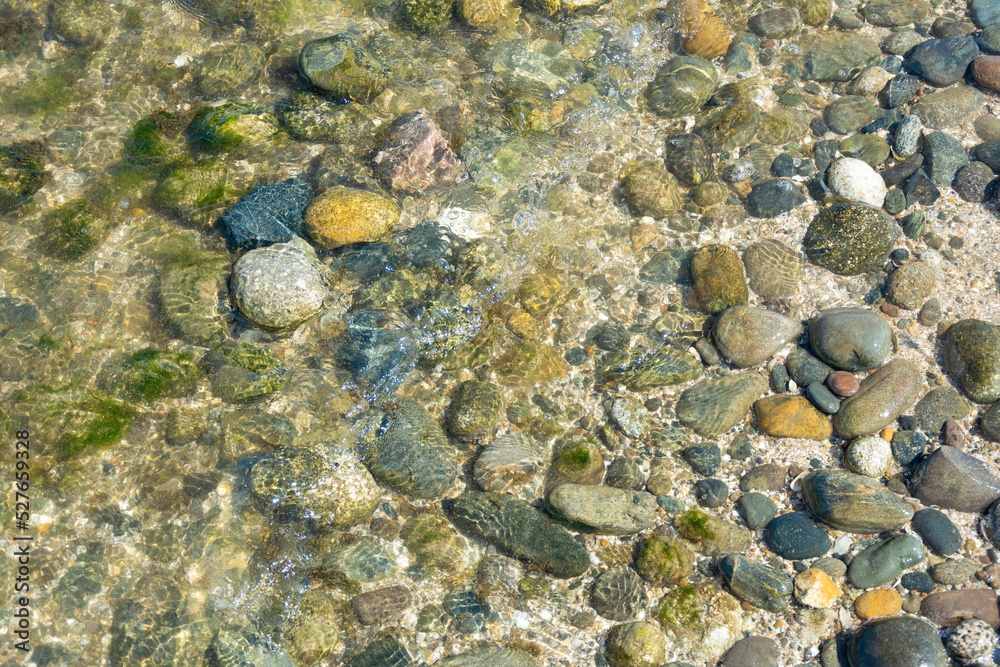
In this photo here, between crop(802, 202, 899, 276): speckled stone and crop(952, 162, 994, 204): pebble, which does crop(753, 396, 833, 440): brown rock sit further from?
crop(952, 162, 994, 204): pebble

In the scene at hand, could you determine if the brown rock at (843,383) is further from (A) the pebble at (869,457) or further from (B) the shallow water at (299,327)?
(B) the shallow water at (299,327)

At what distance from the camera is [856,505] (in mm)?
4164

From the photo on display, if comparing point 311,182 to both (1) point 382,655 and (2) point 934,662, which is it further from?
(2) point 934,662

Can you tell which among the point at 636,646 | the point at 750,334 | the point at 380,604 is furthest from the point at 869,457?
the point at 380,604

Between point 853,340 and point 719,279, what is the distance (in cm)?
102

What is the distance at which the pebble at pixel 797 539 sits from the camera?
4176mm

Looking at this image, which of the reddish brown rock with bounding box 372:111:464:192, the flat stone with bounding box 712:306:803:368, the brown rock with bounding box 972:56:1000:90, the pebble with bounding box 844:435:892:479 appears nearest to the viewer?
the pebble with bounding box 844:435:892:479

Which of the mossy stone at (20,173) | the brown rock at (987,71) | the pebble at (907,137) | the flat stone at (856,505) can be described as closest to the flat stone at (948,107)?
the brown rock at (987,71)

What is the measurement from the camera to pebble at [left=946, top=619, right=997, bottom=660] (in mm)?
3795

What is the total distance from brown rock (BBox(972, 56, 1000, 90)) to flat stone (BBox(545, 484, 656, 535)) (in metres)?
4.95

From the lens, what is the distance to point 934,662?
12.3ft

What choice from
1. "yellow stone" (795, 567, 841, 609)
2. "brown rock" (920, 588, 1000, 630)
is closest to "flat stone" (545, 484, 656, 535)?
"yellow stone" (795, 567, 841, 609)

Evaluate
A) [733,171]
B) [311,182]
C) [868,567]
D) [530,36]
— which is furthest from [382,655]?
[530,36]

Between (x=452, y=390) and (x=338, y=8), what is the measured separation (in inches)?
159
